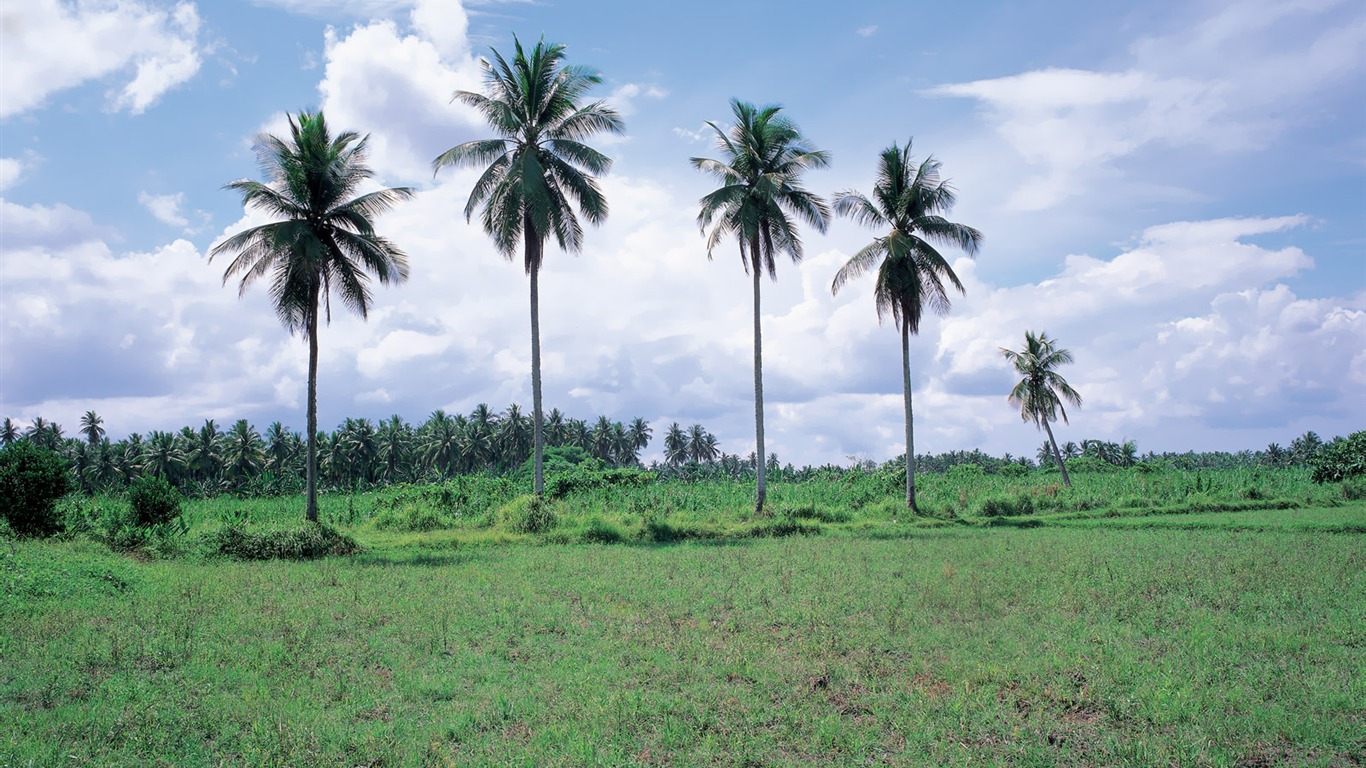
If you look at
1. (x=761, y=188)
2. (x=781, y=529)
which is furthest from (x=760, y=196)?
(x=781, y=529)

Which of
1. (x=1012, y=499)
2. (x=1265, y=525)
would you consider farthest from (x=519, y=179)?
(x=1265, y=525)

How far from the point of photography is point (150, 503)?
22234 millimetres

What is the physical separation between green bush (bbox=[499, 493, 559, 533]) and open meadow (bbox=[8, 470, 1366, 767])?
19.6 feet

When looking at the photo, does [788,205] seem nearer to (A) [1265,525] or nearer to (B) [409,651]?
(A) [1265,525]

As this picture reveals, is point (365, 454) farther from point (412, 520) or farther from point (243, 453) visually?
point (412, 520)

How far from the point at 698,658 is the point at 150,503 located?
1978cm

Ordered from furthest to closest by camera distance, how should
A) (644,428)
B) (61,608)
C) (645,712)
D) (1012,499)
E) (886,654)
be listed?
(644,428)
(1012,499)
(61,608)
(886,654)
(645,712)

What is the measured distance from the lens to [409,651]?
1002cm

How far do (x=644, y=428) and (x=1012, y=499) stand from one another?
71853 millimetres

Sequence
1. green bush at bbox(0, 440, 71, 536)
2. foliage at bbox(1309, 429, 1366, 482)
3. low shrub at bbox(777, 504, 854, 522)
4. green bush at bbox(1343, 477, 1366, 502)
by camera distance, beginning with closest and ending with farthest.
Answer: green bush at bbox(0, 440, 71, 536), low shrub at bbox(777, 504, 854, 522), green bush at bbox(1343, 477, 1366, 502), foliage at bbox(1309, 429, 1366, 482)

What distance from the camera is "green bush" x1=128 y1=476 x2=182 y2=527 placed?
22.2 metres

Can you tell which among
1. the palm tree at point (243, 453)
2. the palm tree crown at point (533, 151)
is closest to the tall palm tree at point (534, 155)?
the palm tree crown at point (533, 151)

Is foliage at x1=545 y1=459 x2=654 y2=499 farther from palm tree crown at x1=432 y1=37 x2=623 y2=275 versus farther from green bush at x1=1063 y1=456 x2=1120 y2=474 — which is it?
green bush at x1=1063 y1=456 x2=1120 y2=474

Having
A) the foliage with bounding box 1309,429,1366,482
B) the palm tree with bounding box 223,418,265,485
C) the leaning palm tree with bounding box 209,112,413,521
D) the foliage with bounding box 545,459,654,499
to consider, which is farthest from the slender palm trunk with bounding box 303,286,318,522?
the palm tree with bounding box 223,418,265,485
